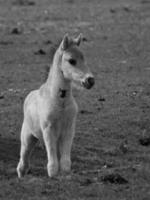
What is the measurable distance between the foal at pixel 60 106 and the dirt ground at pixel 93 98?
31cm

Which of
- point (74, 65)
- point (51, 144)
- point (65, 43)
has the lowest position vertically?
point (51, 144)

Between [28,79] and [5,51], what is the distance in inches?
174

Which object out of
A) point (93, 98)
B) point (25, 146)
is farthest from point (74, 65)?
point (93, 98)

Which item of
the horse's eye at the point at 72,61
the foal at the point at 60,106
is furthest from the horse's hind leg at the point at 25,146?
the horse's eye at the point at 72,61

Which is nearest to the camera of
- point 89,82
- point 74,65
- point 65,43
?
point 89,82

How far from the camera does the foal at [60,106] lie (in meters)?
9.71

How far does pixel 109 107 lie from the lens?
15.9 metres

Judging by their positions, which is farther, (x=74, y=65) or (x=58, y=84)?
(x=58, y=84)

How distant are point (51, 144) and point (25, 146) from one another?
0.99 m

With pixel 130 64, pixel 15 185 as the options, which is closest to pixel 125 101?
pixel 130 64

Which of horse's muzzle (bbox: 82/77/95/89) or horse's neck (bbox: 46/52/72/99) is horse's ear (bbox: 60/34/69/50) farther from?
horse's muzzle (bbox: 82/77/95/89)

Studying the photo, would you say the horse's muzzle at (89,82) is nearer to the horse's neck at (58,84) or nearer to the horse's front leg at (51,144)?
the horse's neck at (58,84)

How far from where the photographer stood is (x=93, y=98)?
16.8m

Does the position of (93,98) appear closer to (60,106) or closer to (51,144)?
(60,106)
